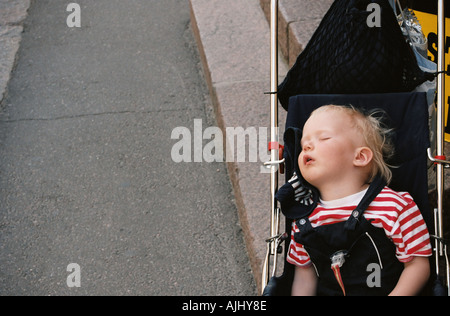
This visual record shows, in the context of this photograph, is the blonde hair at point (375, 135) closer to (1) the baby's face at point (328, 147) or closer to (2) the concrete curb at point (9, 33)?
(1) the baby's face at point (328, 147)

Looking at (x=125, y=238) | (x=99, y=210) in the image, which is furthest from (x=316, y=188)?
(x=99, y=210)

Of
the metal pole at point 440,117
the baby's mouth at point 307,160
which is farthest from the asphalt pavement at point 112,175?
the metal pole at point 440,117

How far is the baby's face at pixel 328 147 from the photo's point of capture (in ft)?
7.86

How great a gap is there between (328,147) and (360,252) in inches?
16.6

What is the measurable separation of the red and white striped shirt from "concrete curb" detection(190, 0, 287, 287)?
2.69 feet

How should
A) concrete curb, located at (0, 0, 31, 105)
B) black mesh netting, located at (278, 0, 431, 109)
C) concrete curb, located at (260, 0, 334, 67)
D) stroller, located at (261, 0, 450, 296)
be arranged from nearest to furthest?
1. stroller, located at (261, 0, 450, 296)
2. black mesh netting, located at (278, 0, 431, 109)
3. concrete curb, located at (260, 0, 334, 67)
4. concrete curb, located at (0, 0, 31, 105)

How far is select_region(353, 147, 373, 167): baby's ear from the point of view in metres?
2.40

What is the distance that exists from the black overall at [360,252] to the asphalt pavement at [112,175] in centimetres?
94

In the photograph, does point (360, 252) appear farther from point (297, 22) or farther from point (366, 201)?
point (297, 22)

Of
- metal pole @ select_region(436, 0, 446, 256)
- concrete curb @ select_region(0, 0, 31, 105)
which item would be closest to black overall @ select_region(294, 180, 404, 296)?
metal pole @ select_region(436, 0, 446, 256)

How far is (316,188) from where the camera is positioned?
8.12ft

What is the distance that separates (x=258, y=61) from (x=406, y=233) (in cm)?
275

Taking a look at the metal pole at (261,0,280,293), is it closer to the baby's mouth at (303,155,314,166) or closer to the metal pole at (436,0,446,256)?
the baby's mouth at (303,155,314,166)
